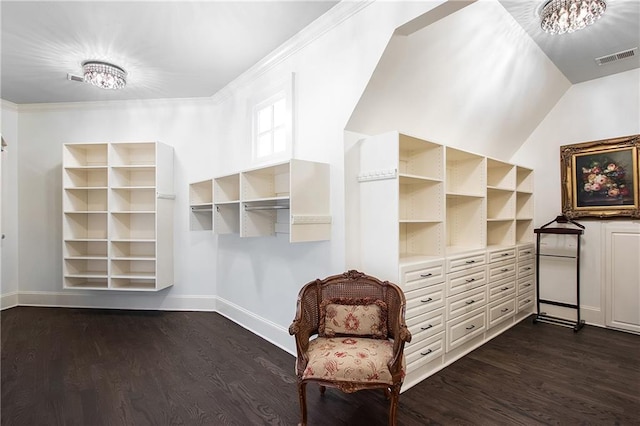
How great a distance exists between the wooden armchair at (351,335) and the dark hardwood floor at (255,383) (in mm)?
336

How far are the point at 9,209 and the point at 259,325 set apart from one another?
157 inches

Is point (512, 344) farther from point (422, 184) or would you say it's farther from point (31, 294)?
point (31, 294)

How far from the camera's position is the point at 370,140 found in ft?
8.03

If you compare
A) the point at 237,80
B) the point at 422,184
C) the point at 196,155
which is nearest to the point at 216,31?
the point at 237,80

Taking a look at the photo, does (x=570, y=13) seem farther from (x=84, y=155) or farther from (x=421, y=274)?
(x=84, y=155)

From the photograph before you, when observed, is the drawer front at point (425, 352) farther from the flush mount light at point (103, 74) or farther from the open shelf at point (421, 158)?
the flush mount light at point (103, 74)

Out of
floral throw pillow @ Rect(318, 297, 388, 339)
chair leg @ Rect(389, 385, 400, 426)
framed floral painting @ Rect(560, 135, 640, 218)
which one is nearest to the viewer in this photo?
chair leg @ Rect(389, 385, 400, 426)

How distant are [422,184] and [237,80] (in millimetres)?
2427

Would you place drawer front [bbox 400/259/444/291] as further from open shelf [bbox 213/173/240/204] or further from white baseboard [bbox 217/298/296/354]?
open shelf [bbox 213/173/240/204]

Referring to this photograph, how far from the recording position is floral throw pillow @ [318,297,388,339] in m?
2.09

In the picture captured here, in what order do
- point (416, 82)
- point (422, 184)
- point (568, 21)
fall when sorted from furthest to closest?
point (422, 184) → point (416, 82) → point (568, 21)

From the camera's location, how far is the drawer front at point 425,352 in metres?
2.26

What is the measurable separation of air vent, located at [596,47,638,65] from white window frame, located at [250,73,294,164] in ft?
10.4

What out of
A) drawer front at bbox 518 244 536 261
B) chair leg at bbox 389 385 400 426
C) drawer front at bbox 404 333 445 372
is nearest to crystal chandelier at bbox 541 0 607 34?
drawer front at bbox 518 244 536 261
